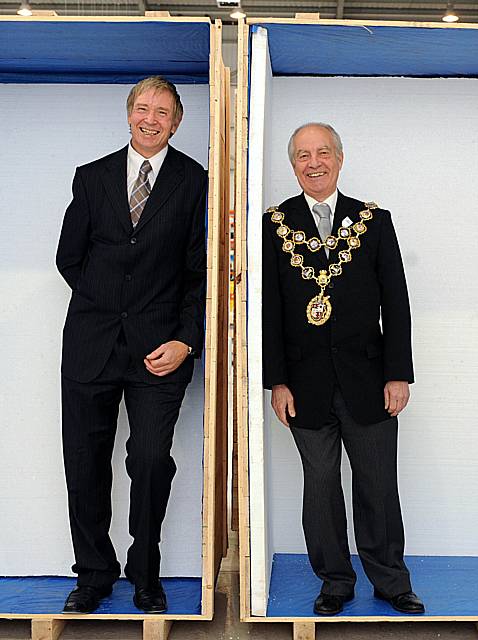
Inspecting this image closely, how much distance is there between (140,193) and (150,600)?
51.6 inches

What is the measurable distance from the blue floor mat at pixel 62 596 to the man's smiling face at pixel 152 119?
4.86 feet

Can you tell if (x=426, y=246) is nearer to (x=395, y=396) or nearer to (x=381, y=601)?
(x=395, y=396)

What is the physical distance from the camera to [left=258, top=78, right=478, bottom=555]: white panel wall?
3.52m

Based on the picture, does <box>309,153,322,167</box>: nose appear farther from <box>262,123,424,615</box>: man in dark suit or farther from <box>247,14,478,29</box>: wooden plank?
<box>247,14,478,29</box>: wooden plank

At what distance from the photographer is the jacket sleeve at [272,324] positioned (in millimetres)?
2926

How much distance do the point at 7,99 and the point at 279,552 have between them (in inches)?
79.1

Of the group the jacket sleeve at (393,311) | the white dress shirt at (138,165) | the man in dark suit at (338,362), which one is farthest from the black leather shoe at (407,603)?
the white dress shirt at (138,165)

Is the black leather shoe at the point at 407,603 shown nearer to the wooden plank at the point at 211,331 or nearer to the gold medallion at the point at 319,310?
the wooden plank at the point at 211,331

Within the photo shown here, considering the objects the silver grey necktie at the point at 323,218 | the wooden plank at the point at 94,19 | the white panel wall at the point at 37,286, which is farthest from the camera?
the white panel wall at the point at 37,286

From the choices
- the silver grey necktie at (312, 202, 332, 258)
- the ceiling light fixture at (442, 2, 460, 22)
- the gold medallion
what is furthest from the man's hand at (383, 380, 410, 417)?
the ceiling light fixture at (442, 2, 460, 22)

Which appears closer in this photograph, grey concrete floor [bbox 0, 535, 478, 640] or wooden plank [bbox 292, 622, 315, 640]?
wooden plank [bbox 292, 622, 315, 640]

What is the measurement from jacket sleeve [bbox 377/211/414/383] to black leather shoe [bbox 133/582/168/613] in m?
1.01

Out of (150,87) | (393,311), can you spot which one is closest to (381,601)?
(393,311)

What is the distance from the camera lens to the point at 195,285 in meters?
3.05
